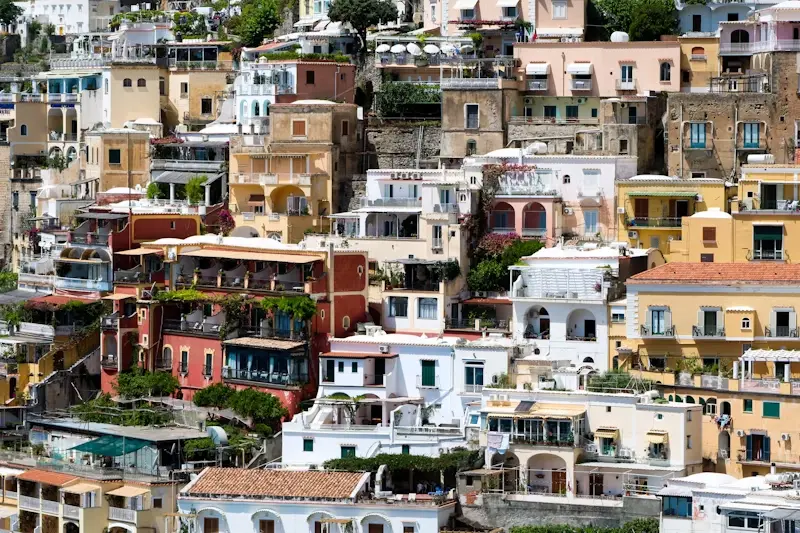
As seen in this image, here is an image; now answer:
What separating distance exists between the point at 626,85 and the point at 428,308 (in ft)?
37.2

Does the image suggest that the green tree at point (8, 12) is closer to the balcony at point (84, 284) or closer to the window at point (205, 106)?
the window at point (205, 106)

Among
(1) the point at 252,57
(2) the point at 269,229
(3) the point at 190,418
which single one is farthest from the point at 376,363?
(1) the point at 252,57

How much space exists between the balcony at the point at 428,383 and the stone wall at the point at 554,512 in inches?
235

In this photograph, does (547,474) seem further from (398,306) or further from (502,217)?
(502,217)

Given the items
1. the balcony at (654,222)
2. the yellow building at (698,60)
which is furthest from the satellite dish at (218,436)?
the yellow building at (698,60)

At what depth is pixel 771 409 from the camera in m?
60.2

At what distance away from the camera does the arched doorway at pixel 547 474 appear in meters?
60.5

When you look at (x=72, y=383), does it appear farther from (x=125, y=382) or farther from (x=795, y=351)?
(x=795, y=351)

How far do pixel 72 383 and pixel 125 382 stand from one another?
2.62 metres

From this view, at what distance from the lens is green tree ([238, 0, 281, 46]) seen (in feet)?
295

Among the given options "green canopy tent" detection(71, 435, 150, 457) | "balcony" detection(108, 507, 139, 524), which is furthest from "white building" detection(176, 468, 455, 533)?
"green canopy tent" detection(71, 435, 150, 457)

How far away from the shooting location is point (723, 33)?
2970 inches

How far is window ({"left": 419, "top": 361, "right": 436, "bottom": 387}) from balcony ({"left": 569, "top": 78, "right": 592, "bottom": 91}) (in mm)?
13757

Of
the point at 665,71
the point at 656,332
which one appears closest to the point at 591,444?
the point at 656,332
